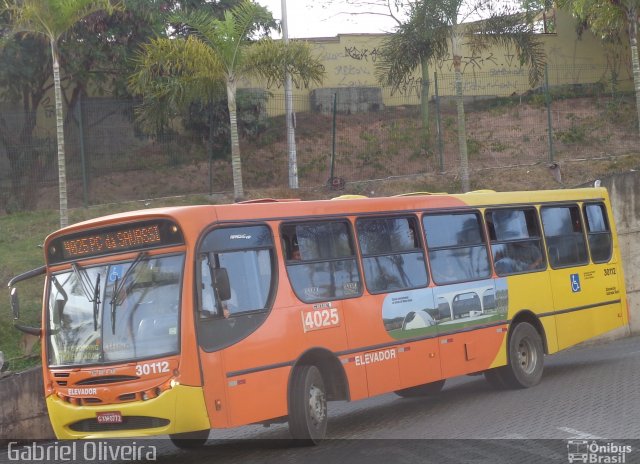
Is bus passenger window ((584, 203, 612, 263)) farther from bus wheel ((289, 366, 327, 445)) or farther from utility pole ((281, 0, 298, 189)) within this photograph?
utility pole ((281, 0, 298, 189))

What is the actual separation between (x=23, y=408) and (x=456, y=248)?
6286 mm

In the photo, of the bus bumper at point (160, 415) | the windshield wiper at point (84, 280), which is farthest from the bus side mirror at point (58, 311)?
the bus bumper at point (160, 415)

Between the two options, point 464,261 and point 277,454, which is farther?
point 464,261

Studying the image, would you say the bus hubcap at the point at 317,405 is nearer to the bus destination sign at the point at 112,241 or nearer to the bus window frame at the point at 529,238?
the bus destination sign at the point at 112,241

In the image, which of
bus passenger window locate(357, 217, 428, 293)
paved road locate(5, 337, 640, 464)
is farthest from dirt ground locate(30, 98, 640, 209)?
bus passenger window locate(357, 217, 428, 293)

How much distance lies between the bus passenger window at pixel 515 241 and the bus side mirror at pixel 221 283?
558cm

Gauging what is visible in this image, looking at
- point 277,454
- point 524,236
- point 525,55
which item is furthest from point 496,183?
point 277,454

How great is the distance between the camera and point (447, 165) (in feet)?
88.2

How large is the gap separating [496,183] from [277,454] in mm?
17383

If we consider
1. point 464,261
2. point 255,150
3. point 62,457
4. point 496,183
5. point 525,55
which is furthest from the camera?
point 255,150

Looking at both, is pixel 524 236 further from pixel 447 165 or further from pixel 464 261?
→ pixel 447 165

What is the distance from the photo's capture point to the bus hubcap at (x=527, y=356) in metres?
14.4

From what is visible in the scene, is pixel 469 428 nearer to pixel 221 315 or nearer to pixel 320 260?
pixel 320 260

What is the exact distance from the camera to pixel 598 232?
16500 millimetres
